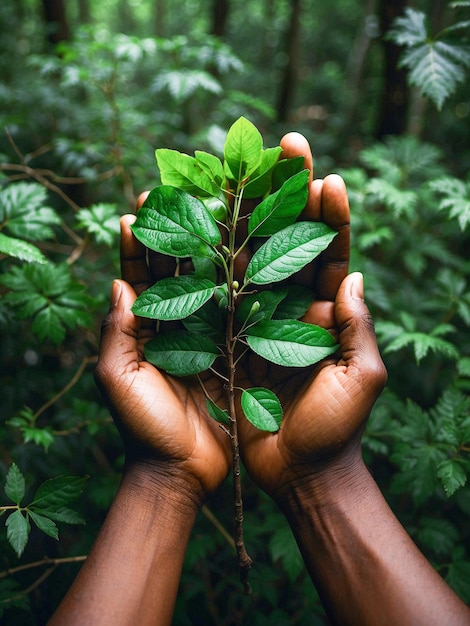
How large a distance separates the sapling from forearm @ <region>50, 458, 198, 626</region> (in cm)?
22

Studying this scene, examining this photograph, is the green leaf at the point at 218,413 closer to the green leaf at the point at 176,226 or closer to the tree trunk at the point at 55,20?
the green leaf at the point at 176,226

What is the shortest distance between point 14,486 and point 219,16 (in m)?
5.53

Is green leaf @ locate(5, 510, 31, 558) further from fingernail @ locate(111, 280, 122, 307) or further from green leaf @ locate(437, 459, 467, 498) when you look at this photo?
green leaf @ locate(437, 459, 467, 498)

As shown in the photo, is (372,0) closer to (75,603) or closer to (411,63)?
(411,63)

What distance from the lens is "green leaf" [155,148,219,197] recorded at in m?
1.47

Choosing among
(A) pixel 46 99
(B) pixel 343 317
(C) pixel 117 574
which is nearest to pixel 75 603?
(C) pixel 117 574

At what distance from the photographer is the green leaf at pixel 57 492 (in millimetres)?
1486

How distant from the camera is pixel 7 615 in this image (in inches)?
64.0

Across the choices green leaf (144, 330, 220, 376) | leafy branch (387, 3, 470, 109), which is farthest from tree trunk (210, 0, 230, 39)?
green leaf (144, 330, 220, 376)

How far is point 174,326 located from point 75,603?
0.91 metres

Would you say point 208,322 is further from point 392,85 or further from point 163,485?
point 392,85

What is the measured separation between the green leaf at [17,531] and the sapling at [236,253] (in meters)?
0.63

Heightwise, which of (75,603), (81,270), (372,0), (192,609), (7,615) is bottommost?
(192,609)

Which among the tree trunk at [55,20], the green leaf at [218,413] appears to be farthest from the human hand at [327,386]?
the tree trunk at [55,20]
